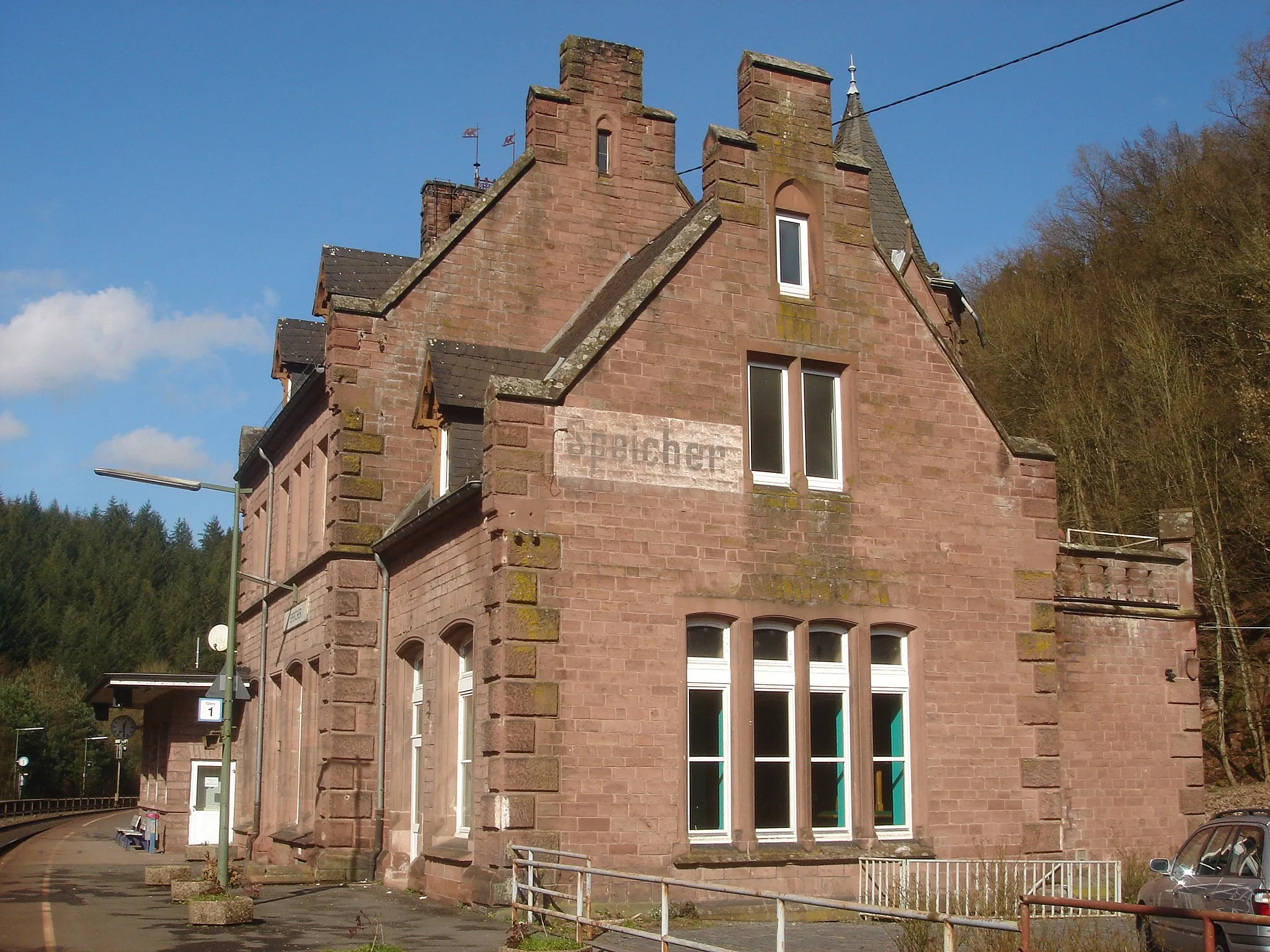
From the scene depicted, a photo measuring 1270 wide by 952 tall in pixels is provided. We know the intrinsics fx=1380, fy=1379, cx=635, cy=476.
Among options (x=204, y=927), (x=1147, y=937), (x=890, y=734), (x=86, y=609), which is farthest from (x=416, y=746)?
(x=86, y=609)

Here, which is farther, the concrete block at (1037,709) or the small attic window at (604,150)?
the small attic window at (604,150)

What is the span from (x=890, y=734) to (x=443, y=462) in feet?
22.7

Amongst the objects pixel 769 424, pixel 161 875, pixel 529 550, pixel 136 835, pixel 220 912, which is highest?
pixel 769 424

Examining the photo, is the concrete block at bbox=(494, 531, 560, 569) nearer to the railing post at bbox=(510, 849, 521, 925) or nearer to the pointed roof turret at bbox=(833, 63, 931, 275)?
the railing post at bbox=(510, 849, 521, 925)

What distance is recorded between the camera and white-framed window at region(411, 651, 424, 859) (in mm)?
18656

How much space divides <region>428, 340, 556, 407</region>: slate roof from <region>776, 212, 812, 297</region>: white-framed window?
11.1 ft

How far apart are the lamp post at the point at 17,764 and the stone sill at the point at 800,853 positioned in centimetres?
6945

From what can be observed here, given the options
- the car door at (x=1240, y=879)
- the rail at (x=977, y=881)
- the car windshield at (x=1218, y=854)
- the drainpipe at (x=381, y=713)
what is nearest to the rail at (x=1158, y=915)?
the car door at (x=1240, y=879)

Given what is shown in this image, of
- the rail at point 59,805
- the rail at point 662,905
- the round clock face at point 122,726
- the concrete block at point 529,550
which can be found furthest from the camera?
the rail at point 59,805

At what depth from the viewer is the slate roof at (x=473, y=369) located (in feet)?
61.3

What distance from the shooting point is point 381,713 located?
1995 centimetres

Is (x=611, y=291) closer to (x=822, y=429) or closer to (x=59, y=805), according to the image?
(x=822, y=429)

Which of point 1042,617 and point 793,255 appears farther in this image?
point 793,255

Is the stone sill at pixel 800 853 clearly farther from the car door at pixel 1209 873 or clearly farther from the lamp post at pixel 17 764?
the lamp post at pixel 17 764
